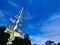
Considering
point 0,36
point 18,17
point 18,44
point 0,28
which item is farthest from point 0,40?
point 18,17

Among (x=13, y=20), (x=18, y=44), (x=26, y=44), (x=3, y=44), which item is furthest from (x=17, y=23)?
(x=26, y=44)

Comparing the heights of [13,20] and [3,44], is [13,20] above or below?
below

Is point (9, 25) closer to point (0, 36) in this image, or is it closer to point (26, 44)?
point (0, 36)

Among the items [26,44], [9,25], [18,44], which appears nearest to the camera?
[9,25]

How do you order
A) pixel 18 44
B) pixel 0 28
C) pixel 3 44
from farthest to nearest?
pixel 18 44 < pixel 0 28 < pixel 3 44

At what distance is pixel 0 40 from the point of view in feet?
254

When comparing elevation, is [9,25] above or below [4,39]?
below

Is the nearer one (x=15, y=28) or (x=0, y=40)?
(x=15, y=28)

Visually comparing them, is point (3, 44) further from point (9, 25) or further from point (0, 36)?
point (9, 25)

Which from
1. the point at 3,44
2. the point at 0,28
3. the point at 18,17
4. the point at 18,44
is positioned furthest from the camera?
the point at 18,44

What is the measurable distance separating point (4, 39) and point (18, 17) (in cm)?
5044

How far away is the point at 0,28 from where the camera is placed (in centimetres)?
8244

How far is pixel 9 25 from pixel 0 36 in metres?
52.2

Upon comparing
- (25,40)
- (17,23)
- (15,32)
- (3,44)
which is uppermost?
(25,40)
